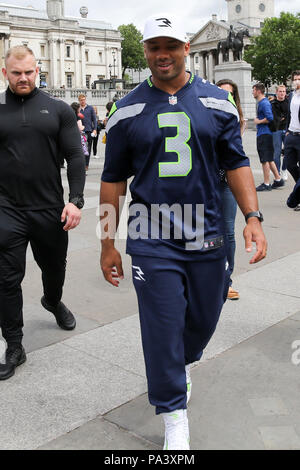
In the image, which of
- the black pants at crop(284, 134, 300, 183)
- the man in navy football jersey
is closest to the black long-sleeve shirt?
the man in navy football jersey

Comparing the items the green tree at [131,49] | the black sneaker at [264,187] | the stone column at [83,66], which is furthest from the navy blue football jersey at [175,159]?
the green tree at [131,49]

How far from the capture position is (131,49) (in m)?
120

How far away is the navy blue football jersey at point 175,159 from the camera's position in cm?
266

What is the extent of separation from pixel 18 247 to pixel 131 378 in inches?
42.5

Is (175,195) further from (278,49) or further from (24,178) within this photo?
(278,49)

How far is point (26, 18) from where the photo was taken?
10394 cm

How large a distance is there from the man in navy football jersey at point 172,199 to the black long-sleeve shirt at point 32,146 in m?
1.13

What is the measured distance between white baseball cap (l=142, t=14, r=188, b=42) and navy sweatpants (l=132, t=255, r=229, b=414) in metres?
0.96

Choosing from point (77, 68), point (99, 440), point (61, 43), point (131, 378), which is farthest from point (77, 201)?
point (77, 68)

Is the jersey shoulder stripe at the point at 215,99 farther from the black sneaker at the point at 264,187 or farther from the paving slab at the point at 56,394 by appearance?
the black sneaker at the point at 264,187

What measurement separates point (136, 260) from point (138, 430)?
917 mm

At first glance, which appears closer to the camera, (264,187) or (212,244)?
(212,244)
